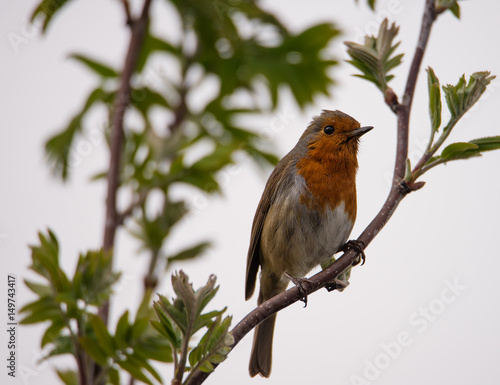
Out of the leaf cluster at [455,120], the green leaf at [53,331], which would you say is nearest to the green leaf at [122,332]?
the green leaf at [53,331]

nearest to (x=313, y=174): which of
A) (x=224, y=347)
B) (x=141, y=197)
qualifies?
(x=141, y=197)

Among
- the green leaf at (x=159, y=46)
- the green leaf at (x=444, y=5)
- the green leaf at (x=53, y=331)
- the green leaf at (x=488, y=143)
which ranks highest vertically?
the green leaf at (x=159, y=46)

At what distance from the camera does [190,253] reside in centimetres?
256

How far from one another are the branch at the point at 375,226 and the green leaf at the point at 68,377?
3.27 ft

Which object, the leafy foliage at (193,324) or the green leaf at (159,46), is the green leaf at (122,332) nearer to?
the leafy foliage at (193,324)

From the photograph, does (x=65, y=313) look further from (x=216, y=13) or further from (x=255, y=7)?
(x=255, y=7)

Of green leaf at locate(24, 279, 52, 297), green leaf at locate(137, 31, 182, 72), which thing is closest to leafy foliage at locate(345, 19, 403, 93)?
green leaf at locate(24, 279, 52, 297)

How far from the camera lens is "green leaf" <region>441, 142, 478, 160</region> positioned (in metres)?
1.43

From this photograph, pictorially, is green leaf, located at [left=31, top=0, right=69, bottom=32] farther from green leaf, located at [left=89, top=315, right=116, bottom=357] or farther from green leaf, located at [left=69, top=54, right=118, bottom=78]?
green leaf, located at [left=89, top=315, right=116, bottom=357]

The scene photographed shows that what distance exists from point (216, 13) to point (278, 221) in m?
1.13

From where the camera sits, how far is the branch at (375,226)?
52.4 inches

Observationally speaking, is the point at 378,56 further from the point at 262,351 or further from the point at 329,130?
the point at 262,351

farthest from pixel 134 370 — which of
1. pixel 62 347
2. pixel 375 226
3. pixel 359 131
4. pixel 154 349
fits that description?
pixel 359 131

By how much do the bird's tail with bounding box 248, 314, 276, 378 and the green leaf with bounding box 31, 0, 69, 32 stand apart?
179 centimetres
